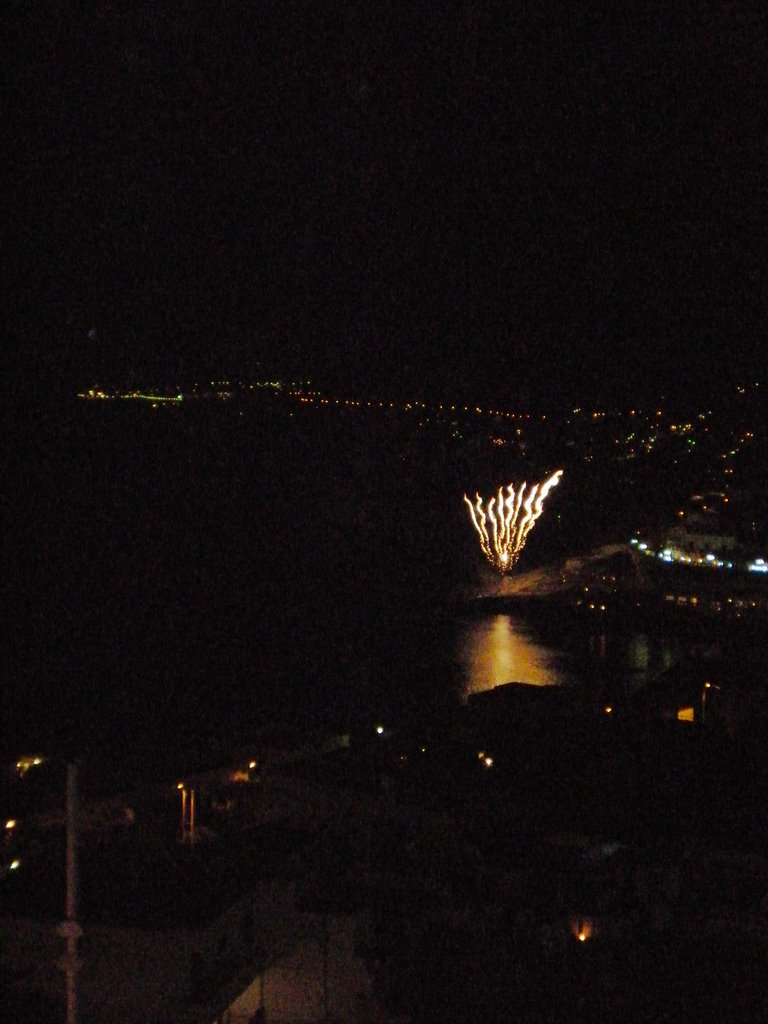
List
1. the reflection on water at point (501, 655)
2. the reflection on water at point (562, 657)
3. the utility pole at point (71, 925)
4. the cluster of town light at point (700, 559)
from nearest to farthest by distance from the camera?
the utility pole at point (71, 925) → the reflection on water at point (562, 657) → the reflection on water at point (501, 655) → the cluster of town light at point (700, 559)

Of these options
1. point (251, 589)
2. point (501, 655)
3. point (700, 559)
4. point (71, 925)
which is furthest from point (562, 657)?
point (71, 925)

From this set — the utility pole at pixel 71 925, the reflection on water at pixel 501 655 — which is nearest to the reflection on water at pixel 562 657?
the reflection on water at pixel 501 655

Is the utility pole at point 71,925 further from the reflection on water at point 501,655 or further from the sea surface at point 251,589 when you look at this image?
the reflection on water at point 501,655

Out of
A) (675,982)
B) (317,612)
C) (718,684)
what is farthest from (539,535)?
(675,982)

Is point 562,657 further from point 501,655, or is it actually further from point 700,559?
point 700,559

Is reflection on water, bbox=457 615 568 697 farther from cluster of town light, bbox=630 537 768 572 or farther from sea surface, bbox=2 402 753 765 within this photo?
cluster of town light, bbox=630 537 768 572

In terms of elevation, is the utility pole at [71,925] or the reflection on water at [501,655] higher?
the utility pole at [71,925]
